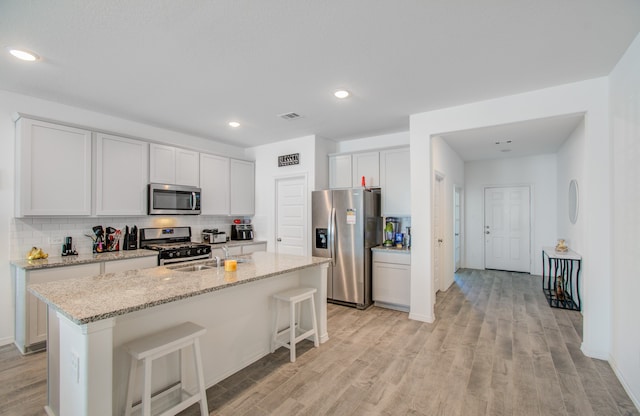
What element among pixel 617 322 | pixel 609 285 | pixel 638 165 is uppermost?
pixel 638 165

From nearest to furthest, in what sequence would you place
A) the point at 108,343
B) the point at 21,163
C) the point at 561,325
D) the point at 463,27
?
the point at 108,343 → the point at 463,27 → the point at 21,163 → the point at 561,325

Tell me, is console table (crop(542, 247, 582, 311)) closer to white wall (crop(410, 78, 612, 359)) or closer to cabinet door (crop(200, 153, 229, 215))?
white wall (crop(410, 78, 612, 359))

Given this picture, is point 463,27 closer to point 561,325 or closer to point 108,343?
point 108,343

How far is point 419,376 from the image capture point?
2488mm

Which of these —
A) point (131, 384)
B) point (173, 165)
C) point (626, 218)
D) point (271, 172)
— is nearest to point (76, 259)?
point (173, 165)

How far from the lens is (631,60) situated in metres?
2.23

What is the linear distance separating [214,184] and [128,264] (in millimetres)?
1856

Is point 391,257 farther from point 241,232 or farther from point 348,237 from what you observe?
point 241,232

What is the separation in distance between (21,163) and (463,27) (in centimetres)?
418

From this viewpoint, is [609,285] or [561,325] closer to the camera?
[609,285]

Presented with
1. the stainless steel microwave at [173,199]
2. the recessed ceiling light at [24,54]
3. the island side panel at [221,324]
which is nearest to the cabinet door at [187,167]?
the stainless steel microwave at [173,199]

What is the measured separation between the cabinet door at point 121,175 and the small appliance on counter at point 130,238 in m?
0.30

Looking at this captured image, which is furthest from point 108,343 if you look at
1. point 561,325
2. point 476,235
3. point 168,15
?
point 476,235

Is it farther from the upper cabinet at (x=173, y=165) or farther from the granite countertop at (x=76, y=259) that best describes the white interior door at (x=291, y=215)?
the granite countertop at (x=76, y=259)
